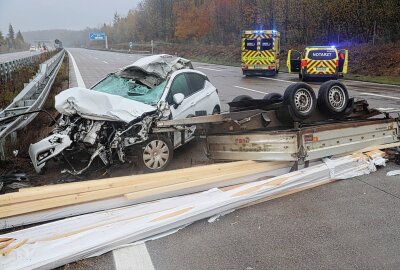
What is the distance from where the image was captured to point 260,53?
24.2 meters

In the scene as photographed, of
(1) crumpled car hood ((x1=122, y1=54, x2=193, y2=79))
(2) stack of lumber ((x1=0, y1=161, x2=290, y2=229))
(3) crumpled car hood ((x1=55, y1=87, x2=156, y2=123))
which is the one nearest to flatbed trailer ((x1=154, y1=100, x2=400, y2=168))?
(2) stack of lumber ((x1=0, y1=161, x2=290, y2=229))

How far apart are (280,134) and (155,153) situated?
1.98 m

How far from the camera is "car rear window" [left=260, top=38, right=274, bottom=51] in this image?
78.1 feet

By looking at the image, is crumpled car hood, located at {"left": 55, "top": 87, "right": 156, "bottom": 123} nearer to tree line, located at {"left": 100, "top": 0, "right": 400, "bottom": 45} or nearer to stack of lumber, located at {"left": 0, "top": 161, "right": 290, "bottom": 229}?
stack of lumber, located at {"left": 0, "top": 161, "right": 290, "bottom": 229}

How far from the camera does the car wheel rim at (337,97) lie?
678 centimetres

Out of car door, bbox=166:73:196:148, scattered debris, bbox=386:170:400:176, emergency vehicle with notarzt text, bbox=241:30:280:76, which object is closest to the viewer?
scattered debris, bbox=386:170:400:176

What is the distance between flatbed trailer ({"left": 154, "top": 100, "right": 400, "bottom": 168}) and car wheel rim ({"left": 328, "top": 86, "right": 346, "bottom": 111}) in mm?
232

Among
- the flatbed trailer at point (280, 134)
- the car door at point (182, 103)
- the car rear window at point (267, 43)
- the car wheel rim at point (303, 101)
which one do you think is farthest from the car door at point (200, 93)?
the car rear window at point (267, 43)

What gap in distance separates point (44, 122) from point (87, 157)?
4472 millimetres

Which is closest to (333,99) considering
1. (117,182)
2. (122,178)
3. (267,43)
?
(122,178)

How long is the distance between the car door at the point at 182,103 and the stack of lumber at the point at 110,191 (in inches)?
58.6

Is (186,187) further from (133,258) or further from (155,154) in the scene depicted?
(133,258)

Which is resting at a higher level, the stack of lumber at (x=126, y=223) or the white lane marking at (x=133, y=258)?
Answer: the stack of lumber at (x=126, y=223)

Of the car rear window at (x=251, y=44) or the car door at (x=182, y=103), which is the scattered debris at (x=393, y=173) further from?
the car rear window at (x=251, y=44)
